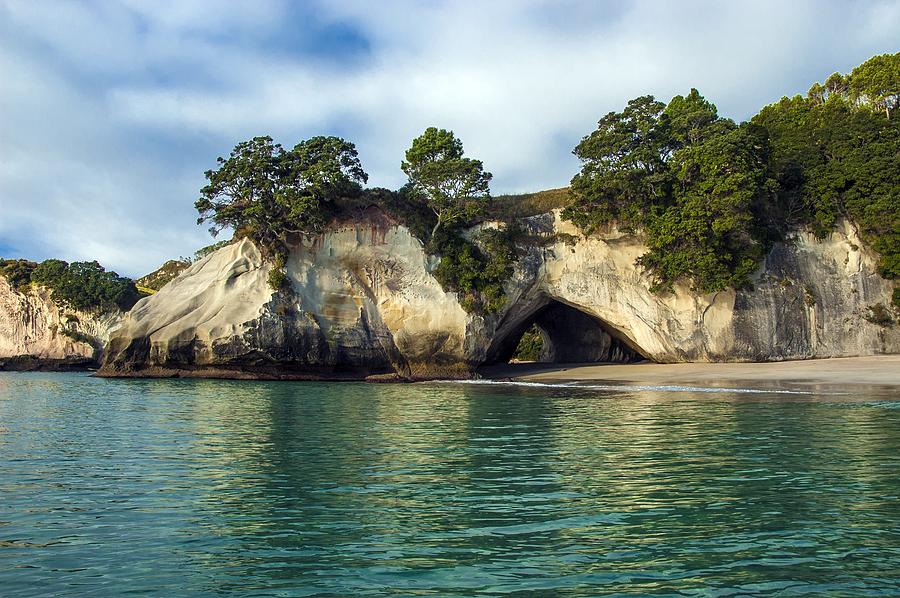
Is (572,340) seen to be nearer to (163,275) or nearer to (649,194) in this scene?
(649,194)

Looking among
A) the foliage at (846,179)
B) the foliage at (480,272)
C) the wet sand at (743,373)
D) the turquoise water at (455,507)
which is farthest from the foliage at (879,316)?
the turquoise water at (455,507)

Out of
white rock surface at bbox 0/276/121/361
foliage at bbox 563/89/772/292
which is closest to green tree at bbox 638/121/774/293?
foliage at bbox 563/89/772/292

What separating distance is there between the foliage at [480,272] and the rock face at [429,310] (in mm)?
783

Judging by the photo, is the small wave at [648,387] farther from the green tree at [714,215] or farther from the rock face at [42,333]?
the rock face at [42,333]

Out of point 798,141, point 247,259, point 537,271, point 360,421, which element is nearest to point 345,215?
point 247,259

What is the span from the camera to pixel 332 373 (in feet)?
131

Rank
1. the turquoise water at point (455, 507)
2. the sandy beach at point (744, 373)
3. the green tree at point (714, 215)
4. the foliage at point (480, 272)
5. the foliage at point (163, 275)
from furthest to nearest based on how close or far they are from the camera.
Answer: the foliage at point (163, 275) → the foliage at point (480, 272) → the green tree at point (714, 215) → the sandy beach at point (744, 373) → the turquoise water at point (455, 507)

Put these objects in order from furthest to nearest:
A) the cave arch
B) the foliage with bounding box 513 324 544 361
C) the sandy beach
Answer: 1. the foliage with bounding box 513 324 544 361
2. the cave arch
3. the sandy beach

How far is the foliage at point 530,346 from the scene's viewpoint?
71.0 metres

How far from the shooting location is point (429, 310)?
3997cm

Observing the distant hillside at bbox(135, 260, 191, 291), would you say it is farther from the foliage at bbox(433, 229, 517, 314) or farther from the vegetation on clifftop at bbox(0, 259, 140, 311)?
the foliage at bbox(433, 229, 517, 314)

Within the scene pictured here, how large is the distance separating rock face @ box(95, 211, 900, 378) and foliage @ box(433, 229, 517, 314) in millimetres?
783

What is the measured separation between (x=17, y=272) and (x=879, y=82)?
84.6 metres

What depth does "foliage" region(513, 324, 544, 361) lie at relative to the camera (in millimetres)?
71006
